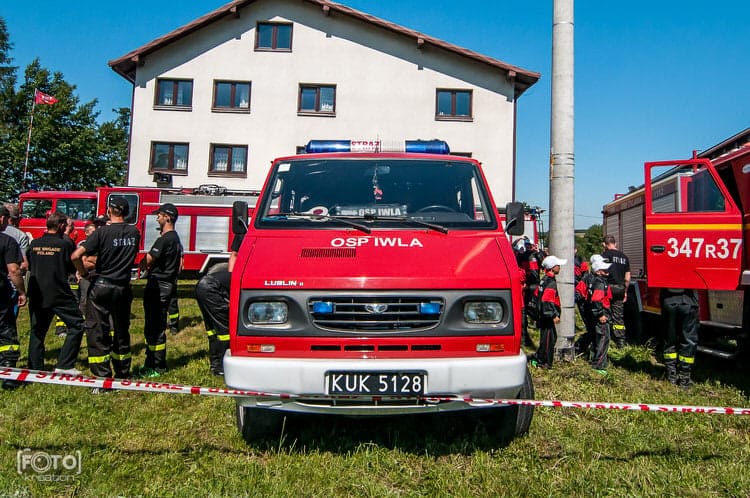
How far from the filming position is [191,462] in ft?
11.3

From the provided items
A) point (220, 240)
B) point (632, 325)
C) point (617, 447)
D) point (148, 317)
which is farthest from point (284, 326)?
point (220, 240)

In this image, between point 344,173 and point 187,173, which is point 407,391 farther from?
point 187,173

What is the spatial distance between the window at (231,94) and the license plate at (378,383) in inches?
765

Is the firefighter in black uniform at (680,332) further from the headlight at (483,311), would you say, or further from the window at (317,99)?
the window at (317,99)

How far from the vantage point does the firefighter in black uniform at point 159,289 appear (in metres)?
5.74

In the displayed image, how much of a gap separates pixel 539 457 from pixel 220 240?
11.6 metres

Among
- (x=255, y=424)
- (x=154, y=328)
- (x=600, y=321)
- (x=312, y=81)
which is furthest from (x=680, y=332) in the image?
(x=312, y=81)

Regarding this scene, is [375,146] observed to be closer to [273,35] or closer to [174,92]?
[273,35]

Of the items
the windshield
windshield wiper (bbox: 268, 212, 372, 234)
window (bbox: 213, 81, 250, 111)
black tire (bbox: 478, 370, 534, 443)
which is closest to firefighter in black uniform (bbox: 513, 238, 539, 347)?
the windshield

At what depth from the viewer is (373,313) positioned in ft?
10.3

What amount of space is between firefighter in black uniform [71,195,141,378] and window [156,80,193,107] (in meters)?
17.3

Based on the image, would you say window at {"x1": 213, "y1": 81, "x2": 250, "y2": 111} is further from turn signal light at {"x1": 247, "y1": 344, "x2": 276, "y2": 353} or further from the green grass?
turn signal light at {"x1": 247, "y1": 344, "x2": 276, "y2": 353}

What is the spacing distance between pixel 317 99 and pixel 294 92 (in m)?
0.98

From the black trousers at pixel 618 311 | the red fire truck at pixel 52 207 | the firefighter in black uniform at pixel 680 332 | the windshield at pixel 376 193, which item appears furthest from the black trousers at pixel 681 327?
the red fire truck at pixel 52 207
